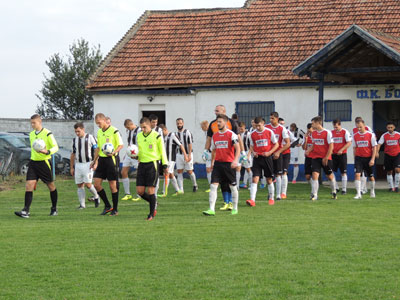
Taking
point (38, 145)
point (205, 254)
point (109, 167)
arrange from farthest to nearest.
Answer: point (109, 167)
point (38, 145)
point (205, 254)

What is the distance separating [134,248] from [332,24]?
18933mm

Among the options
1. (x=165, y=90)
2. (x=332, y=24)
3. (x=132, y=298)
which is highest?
(x=332, y=24)

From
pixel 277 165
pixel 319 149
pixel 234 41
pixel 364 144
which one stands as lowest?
pixel 277 165

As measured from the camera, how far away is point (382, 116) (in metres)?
24.8

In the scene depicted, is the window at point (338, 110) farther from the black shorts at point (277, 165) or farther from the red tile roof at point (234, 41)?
the black shorts at point (277, 165)

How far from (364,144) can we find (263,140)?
3581mm

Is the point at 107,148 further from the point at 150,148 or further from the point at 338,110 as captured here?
the point at 338,110

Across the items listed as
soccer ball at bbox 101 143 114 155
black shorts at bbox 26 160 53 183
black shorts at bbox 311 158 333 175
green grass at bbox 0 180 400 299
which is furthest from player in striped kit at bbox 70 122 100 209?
black shorts at bbox 311 158 333 175

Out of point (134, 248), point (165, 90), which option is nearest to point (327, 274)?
point (134, 248)

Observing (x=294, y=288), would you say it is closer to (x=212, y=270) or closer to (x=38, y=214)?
(x=212, y=270)

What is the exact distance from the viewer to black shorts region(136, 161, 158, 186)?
12.9 meters

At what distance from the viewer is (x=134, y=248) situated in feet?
31.8

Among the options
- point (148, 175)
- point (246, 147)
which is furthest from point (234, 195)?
point (246, 147)

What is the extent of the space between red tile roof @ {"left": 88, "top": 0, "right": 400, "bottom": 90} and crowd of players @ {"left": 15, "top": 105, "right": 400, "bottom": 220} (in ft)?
21.8
